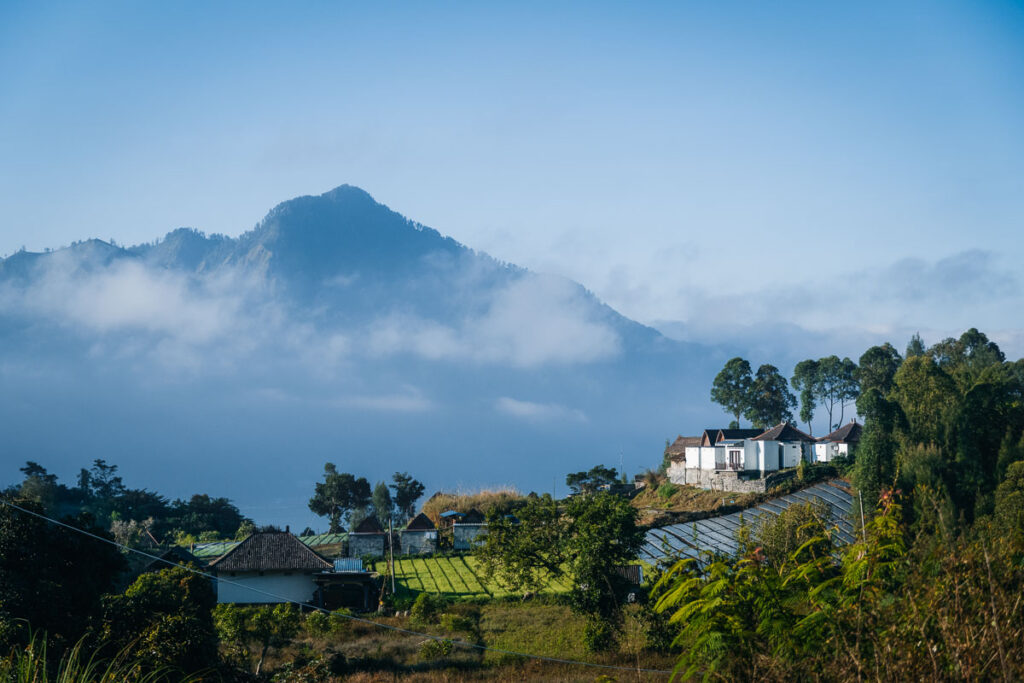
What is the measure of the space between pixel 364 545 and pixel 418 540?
3.74 meters

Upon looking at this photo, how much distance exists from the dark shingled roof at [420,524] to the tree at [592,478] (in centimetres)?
1453

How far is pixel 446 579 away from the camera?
39.2 metres

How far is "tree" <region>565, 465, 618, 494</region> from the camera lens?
60406 mm

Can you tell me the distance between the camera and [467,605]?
31656mm

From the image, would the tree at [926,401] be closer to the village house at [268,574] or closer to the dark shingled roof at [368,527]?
the village house at [268,574]

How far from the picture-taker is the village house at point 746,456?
53688 millimetres

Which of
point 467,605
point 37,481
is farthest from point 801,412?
point 37,481

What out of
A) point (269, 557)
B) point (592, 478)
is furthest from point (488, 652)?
point (592, 478)

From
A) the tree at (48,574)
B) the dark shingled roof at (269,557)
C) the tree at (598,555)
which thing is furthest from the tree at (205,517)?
the tree at (48,574)

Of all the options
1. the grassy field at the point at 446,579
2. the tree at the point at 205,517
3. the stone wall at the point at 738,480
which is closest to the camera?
the grassy field at the point at 446,579

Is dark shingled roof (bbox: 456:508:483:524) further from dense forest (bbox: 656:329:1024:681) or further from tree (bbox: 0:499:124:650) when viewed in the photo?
dense forest (bbox: 656:329:1024:681)

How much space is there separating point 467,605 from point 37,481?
46.5 m

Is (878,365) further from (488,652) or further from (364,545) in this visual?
(488,652)

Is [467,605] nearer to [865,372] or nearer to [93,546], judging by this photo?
[93,546]
